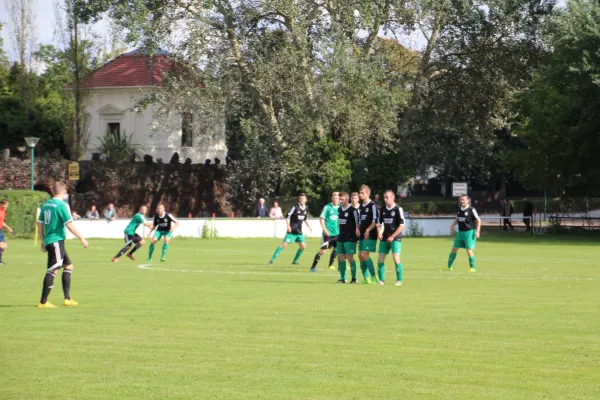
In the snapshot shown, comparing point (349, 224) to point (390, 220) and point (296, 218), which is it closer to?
point (390, 220)

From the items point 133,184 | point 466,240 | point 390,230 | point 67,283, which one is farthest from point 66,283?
point 133,184

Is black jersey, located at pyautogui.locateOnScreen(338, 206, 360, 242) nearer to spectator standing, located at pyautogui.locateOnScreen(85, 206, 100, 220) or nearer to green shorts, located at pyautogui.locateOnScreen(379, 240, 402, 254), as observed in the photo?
green shorts, located at pyautogui.locateOnScreen(379, 240, 402, 254)

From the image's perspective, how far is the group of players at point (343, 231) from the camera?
1582 cm

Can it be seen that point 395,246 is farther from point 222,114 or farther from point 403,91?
point 403,91

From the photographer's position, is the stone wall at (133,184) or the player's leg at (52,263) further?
the stone wall at (133,184)

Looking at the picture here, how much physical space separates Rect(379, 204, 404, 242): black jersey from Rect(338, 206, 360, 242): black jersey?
537 mm

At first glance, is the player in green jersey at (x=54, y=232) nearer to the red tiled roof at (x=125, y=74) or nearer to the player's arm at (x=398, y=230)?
the player's arm at (x=398, y=230)

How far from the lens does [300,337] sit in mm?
12453

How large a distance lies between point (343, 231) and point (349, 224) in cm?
21

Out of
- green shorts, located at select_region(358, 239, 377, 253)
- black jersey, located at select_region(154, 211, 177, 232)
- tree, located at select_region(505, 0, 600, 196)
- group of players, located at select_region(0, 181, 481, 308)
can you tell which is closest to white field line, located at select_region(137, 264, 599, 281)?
group of players, located at select_region(0, 181, 481, 308)

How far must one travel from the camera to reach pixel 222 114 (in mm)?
51469

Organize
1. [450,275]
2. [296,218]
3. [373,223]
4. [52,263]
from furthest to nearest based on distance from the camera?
[296,218] → [450,275] → [373,223] → [52,263]

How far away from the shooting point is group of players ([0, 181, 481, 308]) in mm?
15820

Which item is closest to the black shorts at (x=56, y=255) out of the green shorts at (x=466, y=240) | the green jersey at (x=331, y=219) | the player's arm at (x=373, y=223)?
the player's arm at (x=373, y=223)
